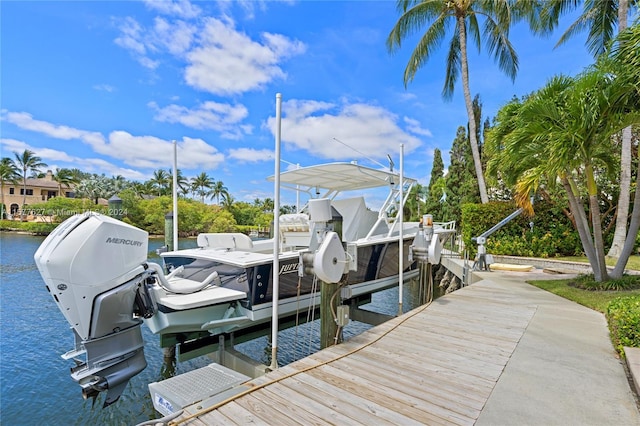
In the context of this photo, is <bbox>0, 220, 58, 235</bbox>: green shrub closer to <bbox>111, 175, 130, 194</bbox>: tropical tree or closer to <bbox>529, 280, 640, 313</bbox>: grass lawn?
<bbox>111, 175, 130, 194</bbox>: tropical tree

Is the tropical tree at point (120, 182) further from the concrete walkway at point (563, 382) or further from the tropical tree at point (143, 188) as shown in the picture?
the concrete walkway at point (563, 382)

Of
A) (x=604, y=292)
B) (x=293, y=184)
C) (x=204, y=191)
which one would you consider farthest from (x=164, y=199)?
(x=604, y=292)

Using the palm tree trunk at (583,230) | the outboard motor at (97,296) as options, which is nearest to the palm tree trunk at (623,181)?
the palm tree trunk at (583,230)

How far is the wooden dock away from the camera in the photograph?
243cm

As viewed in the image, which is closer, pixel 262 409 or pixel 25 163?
pixel 262 409

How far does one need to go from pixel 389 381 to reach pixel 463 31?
1514 cm

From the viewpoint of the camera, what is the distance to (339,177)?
7723mm

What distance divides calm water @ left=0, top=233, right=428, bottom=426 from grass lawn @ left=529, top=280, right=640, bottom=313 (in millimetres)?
3633

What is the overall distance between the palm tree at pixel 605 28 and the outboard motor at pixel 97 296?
44.2 feet

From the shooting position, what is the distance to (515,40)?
14344mm

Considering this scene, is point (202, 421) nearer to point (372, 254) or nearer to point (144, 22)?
point (372, 254)

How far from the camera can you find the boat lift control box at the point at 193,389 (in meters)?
2.66

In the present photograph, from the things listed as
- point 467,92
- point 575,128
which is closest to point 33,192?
point 467,92

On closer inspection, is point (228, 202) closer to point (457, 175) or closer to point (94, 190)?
point (94, 190)
